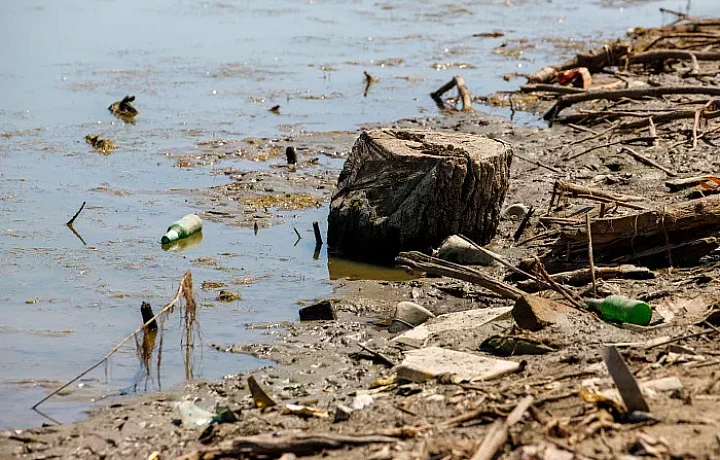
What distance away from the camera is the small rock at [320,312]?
6344 millimetres

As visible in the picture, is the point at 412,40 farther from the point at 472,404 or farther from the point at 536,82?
the point at 472,404

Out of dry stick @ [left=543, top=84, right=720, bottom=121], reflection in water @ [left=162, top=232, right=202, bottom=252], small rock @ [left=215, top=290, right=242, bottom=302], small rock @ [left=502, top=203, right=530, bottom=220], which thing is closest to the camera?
small rock @ [left=215, top=290, right=242, bottom=302]

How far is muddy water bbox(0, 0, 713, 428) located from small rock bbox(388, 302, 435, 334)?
721mm

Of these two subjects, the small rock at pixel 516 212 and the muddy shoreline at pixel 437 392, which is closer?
the muddy shoreline at pixel 437 392

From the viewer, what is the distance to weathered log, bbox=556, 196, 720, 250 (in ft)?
21.1

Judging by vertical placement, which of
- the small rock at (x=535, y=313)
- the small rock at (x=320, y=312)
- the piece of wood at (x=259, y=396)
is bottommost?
the small rock at (x=320, y=312)

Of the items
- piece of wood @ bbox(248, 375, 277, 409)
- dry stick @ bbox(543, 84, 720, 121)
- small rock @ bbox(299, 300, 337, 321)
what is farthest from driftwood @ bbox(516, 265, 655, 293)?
dry stick @ bbox(543, 84, 720, 121)

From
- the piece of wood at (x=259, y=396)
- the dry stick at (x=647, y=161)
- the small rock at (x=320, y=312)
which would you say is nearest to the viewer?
the piece of wood at (x=259, y=396)

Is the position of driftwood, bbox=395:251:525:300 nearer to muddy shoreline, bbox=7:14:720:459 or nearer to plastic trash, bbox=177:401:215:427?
muddy shoreline, bbox=7:14:720:459

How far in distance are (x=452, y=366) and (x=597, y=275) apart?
1.71 m

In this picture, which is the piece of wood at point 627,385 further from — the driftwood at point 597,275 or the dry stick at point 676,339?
the driftwood at point 597,275

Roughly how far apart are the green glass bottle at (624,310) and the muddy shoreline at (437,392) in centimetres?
11

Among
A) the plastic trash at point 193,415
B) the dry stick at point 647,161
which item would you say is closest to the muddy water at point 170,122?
the plastic trash at point 193,415

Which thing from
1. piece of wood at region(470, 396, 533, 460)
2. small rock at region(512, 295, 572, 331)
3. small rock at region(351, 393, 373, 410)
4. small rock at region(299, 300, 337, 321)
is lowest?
small rock at region(299, 300, 337, 321)
